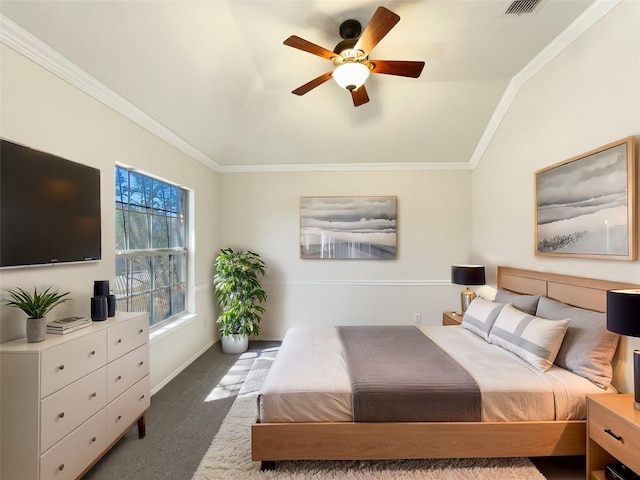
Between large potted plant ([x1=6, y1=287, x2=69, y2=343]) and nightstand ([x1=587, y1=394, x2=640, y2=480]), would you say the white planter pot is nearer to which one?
large potted plant ([x1=6, y1=287, x2=69, y2=343])

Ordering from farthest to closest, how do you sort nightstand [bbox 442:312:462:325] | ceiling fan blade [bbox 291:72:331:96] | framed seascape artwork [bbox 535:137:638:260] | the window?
nightstand [bbox 442:312:462:325]
the window
ceiling fan blade [bbox 291:72:331:96]
framed seascape artwork [bbox 535:137:638:260]

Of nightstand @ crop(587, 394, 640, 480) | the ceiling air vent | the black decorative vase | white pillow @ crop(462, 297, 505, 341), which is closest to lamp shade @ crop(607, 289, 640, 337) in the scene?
nightstand @ crop(587, 394, 640, 480)

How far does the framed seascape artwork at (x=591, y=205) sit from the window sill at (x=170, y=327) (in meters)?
3.70

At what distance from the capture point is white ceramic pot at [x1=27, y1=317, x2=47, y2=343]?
5.22 feet

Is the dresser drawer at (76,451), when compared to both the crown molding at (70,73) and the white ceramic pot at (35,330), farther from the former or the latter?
the crown molding at (70,73)

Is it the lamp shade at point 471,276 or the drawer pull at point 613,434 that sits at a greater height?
the lamp shade at point 471,276

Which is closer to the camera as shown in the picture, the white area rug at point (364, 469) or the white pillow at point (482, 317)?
the white area rug at point (364, 469)

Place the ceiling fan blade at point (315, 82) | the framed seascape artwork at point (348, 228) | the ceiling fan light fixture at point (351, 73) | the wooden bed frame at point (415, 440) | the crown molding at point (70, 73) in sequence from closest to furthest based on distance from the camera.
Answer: the crown molding at point (70, 73)
the wooden bed frame at point (415, 440)
the ceiling fan light fixture at point (351, 73)
the ceiling fan blade at point (315, 82)
the framed seascape artwork at point (348, 228)

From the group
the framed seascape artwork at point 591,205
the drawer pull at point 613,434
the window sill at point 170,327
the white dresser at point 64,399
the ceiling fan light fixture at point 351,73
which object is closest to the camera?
the white dresser at point 64,399

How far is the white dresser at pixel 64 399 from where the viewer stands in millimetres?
1473

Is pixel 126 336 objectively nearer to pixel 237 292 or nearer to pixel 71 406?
pixel 71 406

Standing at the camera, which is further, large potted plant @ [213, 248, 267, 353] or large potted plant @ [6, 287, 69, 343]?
large potted plant @ [213, 248, 267, 353]

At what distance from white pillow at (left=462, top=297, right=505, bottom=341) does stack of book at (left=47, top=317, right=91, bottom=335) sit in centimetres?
305

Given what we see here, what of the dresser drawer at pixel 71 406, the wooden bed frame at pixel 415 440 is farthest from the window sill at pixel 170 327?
the wooden bed frame at pixel 415 440
